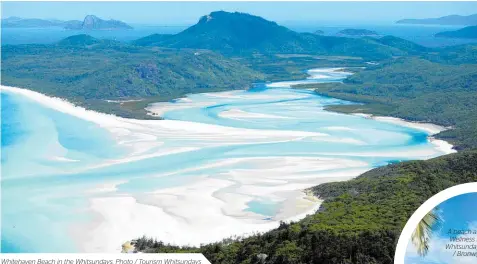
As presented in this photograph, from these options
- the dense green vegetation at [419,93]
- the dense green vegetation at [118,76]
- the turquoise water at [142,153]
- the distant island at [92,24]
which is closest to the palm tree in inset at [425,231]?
the turquoise water at [142,153]

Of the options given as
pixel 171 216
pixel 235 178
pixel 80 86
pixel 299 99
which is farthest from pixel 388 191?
pixel 80 86

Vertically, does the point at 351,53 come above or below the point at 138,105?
above

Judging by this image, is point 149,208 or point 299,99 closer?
point 149,208

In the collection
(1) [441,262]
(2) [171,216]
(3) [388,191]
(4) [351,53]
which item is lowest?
(2) [171,216]

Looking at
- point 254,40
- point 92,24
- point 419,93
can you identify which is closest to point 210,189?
point 419,93

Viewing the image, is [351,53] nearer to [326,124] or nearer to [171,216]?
[326,124]

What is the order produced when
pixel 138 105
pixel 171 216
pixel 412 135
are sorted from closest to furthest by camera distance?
pixel 171 216 → pixel 412 135 → pixel 138 105

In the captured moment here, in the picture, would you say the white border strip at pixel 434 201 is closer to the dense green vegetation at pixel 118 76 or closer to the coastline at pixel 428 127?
the coastline at pixel 428 127

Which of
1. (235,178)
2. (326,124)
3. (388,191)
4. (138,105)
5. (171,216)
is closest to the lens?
(388,191)
